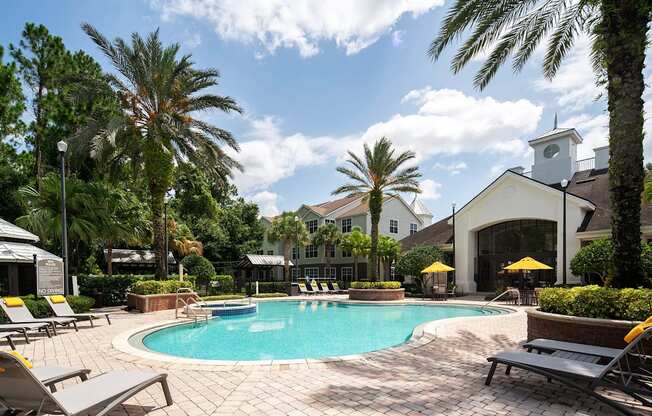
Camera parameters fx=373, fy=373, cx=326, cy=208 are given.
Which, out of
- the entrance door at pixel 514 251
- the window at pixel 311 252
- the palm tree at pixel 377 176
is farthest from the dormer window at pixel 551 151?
the window at pixel 311 252

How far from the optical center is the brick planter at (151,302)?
1625cm

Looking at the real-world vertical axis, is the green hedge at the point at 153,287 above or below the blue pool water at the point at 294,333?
above

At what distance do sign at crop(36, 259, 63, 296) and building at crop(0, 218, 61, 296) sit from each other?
0.29 m

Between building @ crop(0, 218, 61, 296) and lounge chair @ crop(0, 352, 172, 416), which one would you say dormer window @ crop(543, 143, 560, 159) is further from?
lounge chair @ crop(0, 352, 172, 416)

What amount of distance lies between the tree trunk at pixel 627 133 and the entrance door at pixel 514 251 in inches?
691

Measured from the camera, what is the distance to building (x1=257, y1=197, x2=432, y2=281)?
39156 millimetres

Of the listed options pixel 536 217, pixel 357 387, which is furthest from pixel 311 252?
pixel 357 387

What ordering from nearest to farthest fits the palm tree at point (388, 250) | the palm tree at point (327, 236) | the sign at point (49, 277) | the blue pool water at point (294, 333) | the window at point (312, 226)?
the blue pool water at point (294, 333) → the sign at point (49, 277) → the palm tree at point (388, 250) → the palm tree at point (327, 236) → the window at point (312, 226)

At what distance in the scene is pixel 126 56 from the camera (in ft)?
56.0

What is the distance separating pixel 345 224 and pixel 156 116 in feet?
85.1

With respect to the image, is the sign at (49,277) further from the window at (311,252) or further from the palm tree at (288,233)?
the window at (311,252)

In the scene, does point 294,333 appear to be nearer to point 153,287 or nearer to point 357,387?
point 357,387

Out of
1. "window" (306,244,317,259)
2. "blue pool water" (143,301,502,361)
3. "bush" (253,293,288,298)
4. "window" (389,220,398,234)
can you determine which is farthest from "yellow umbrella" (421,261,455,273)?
"window" (306,244,317,259)

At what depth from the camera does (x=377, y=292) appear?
892 inches
